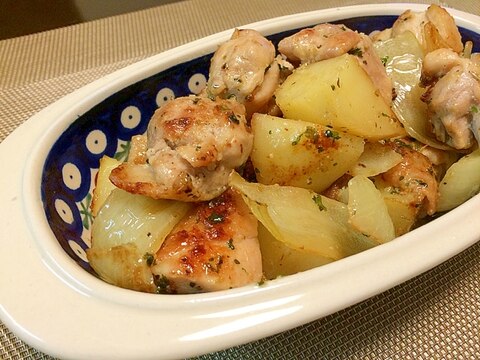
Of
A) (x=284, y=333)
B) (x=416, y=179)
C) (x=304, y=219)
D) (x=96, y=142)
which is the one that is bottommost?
(x=284, y=333)

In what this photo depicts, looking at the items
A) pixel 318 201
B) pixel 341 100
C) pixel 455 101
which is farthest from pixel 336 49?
pixel 318 201

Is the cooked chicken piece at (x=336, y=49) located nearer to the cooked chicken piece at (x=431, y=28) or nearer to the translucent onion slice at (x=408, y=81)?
the translucent onion slice at (x=408, y=81)

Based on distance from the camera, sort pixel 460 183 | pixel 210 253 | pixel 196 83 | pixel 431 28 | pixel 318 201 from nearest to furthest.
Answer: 1. pixel 210 253
2. pixel 318 201
3. pixel 460 183
4. pixel 431 28
5. pixel 196 83

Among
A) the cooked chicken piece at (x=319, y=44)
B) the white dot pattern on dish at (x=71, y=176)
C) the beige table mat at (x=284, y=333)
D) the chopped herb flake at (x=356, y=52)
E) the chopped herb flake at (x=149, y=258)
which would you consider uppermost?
the cooked chicken piece at (x=319, y=44)

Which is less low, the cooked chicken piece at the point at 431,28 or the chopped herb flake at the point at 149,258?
the chopped herb flake at the point at 149,258

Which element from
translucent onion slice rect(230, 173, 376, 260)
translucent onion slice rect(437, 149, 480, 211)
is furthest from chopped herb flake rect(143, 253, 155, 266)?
translucent onion slice rect(437, 149, 480, 211)

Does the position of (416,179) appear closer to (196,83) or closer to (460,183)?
(460,183)

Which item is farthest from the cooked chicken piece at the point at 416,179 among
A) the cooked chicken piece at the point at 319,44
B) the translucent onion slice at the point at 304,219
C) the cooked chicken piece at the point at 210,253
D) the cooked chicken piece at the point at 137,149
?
the cooked chicken piece at the point at 137,149
